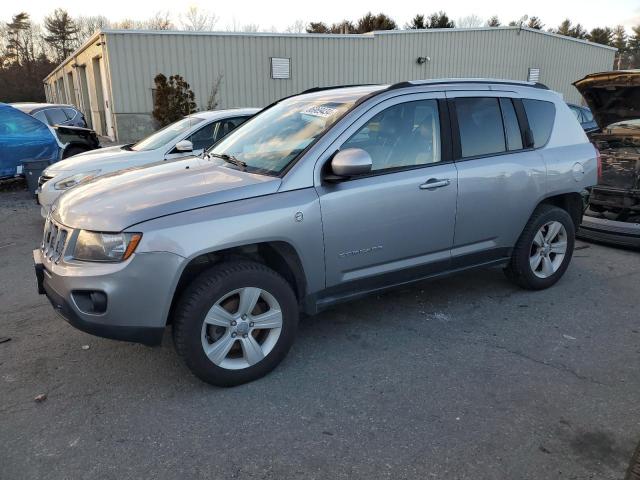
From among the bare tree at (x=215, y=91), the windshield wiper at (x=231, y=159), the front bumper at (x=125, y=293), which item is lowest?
the front bumper at (x=125, y=293)

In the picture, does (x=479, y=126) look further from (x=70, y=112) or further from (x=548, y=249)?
(x=70, y=112)

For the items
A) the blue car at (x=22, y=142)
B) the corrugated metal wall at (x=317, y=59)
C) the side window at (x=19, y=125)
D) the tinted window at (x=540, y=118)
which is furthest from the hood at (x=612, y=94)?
the corrugated metal wall at (x=317, y=59)

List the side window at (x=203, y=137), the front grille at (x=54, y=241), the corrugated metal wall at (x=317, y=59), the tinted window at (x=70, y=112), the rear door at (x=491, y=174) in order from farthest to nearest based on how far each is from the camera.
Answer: the corrugated metal wall at (x=317, y=59) < the tinted window at (x=70, y=112) < the side window at (x=203, y=137) < the rear door at (x=491, y=174) < the front grille at (x=54, y=241)

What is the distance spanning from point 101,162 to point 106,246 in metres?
4.44

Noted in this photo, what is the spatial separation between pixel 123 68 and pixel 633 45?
75748 millimetres

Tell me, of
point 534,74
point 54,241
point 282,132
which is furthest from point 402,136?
point 534,74

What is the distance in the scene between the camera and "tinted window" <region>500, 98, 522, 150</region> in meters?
4.26

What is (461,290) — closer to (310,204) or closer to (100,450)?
(310,204)

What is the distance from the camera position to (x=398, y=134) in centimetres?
372

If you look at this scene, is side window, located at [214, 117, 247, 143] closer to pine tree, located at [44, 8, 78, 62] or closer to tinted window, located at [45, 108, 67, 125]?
tinted window, located at [45, 108, 67, 125]

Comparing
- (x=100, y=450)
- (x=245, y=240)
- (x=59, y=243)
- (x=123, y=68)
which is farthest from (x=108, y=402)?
(x=123, y=68)

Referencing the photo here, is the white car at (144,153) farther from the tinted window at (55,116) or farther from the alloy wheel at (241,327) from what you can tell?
the tinted window at (55,116)

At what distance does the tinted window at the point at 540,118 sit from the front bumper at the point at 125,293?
3.29m

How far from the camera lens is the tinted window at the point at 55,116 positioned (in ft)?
42.6
